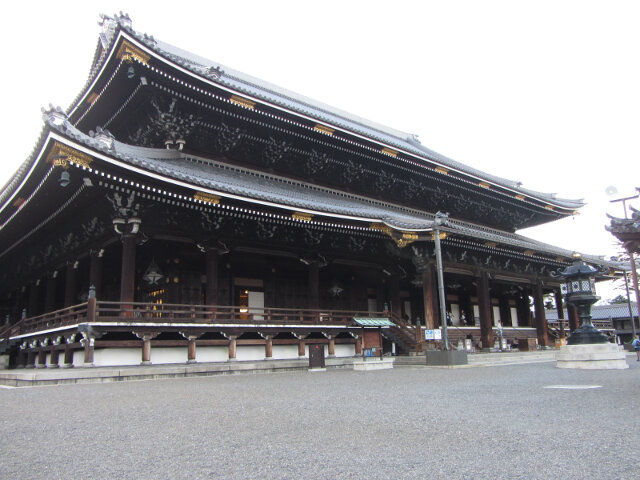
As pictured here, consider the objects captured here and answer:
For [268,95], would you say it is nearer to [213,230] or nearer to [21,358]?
[213,230]

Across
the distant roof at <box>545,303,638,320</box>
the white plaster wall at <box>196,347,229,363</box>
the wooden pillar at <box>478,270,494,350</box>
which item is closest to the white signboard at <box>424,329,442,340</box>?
the wooden pillar at <box>478,270,494,350</box>

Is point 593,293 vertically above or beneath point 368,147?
beneath

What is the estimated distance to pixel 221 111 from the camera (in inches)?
754

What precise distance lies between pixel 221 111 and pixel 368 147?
697cm

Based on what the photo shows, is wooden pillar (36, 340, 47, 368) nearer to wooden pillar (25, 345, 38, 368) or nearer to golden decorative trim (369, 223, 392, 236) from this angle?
wooden pillar (25, 345, 38, 368)

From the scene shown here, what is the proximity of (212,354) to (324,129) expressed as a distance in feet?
33.4

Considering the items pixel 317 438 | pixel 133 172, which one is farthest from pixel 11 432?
pixel 133 172

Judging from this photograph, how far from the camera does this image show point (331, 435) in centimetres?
539

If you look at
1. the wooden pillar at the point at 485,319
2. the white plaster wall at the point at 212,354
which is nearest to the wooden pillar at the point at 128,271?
the white plaster wall at the point at 212,354

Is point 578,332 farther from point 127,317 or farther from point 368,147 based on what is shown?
point 127,317

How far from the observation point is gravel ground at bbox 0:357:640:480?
4070mm

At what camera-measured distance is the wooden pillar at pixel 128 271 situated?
52.1 ft

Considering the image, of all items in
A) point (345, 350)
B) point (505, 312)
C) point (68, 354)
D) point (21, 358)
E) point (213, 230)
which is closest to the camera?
point (68, 354)

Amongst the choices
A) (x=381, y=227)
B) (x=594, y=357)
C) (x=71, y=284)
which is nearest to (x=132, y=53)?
(x=71, y=284)
